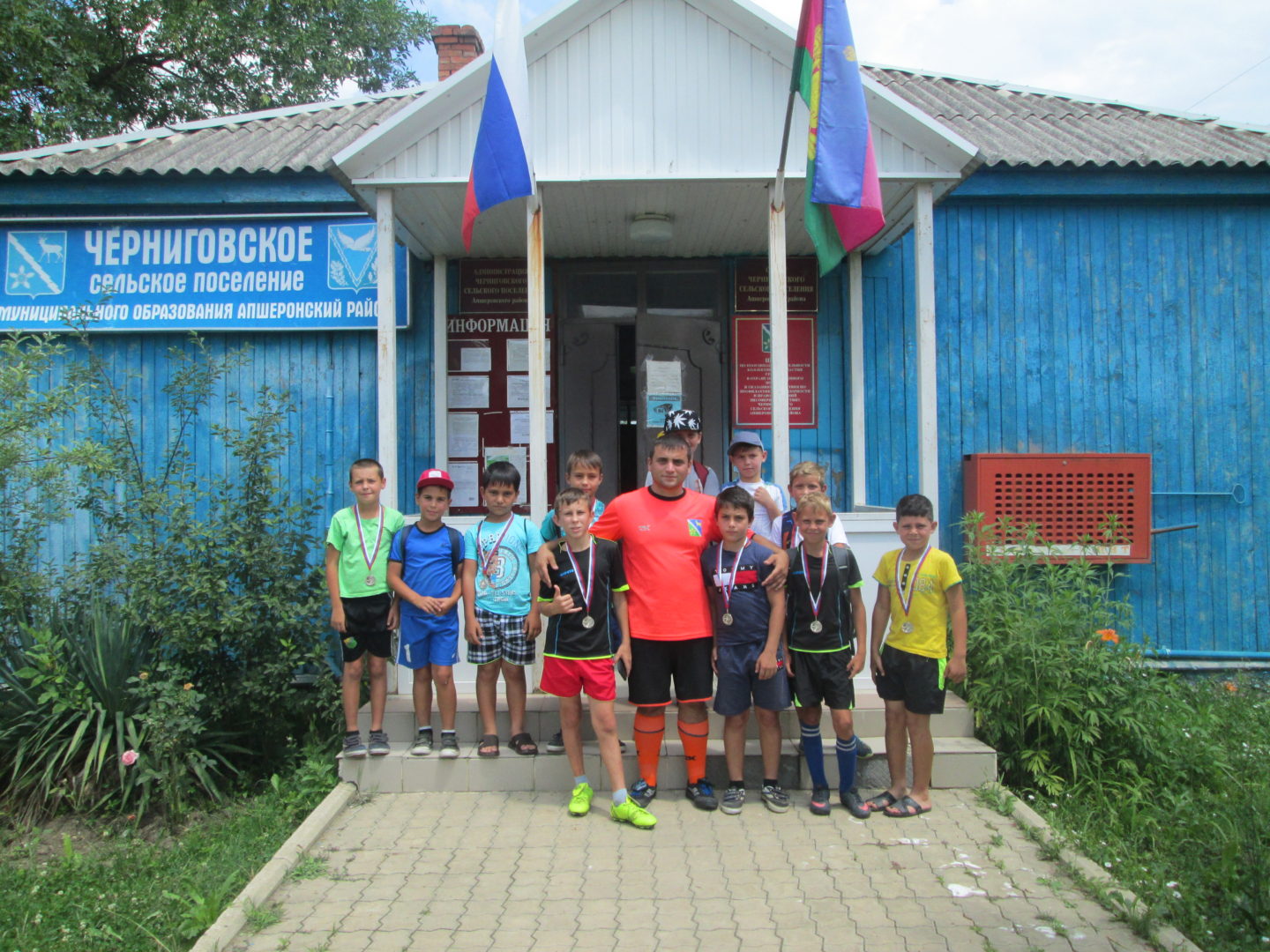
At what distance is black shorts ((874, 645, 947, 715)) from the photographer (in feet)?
14.3

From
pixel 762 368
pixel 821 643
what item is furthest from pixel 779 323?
pixel 821 643

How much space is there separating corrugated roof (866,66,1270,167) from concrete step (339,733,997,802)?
174 inches

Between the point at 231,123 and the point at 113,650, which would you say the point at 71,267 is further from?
the point at 113,650

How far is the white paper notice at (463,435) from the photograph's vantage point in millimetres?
7215

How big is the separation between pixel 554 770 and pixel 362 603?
4.49 feet

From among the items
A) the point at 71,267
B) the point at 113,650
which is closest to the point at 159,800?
the point at 113,650

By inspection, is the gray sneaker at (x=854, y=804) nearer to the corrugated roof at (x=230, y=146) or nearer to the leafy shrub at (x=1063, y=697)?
the leafy shrub at (x=1063, y=697)

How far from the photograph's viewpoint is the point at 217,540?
537 centimetres

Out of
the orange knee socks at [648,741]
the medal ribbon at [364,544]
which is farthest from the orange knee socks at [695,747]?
the medal ribbon at [364,544]

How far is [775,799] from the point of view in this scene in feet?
14.6

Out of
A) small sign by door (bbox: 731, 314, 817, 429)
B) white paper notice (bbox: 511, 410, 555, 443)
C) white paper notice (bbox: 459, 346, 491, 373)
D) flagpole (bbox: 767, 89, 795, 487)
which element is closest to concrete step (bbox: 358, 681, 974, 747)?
flagpole (bbox: 767, 89, 795, 487)

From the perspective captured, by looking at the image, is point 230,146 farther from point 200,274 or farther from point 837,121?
point 837,121

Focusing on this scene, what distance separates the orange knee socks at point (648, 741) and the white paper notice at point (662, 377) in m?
3.01

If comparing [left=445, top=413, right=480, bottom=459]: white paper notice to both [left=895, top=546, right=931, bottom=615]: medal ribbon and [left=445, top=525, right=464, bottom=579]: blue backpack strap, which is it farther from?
[left=895, top=546, right=931, bottom=615]: medal ribbon
